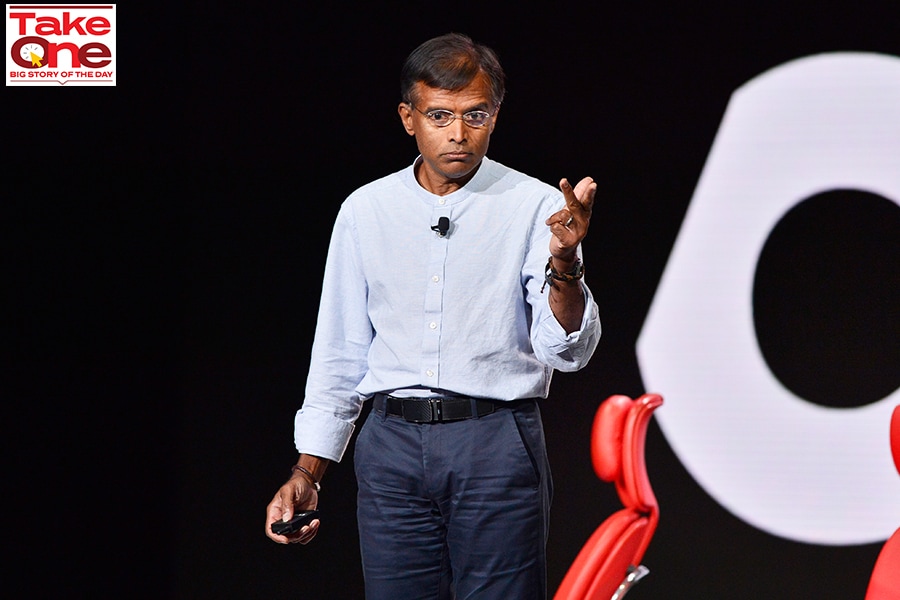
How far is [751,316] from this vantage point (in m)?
3.36

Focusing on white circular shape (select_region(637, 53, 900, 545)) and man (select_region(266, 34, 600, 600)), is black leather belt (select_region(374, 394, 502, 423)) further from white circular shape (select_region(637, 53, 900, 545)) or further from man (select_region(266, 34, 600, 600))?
white circular shape (select_region(637, 53, 900, 545))

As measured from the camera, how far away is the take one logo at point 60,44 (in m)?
3.42

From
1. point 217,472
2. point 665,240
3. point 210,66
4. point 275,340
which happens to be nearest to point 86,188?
point 210,66

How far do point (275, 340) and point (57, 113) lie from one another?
101 cm

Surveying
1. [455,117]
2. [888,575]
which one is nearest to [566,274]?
[455,117]

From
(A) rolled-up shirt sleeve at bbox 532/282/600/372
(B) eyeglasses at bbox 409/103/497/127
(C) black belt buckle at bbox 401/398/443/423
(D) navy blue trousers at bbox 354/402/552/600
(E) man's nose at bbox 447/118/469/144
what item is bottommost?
(D) navy blue trousers at bbox 354/402/552/600

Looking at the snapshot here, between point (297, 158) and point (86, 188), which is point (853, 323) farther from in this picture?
point (86, 188)

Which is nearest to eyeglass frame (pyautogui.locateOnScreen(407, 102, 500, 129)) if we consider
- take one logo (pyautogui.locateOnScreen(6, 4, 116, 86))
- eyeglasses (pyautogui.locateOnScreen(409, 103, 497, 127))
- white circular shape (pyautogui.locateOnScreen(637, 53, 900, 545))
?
eyeglasses (pyautogui.locateOnScreen(409, 103, 497, 127))

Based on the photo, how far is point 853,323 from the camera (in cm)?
335

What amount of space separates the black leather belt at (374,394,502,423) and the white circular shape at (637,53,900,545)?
1568 millimetres

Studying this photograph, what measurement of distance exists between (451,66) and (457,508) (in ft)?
2.67

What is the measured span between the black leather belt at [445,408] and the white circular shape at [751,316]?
61.7 inches

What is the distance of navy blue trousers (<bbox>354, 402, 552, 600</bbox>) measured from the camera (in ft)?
6.22

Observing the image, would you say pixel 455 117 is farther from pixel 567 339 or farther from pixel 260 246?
pixel 260 246
